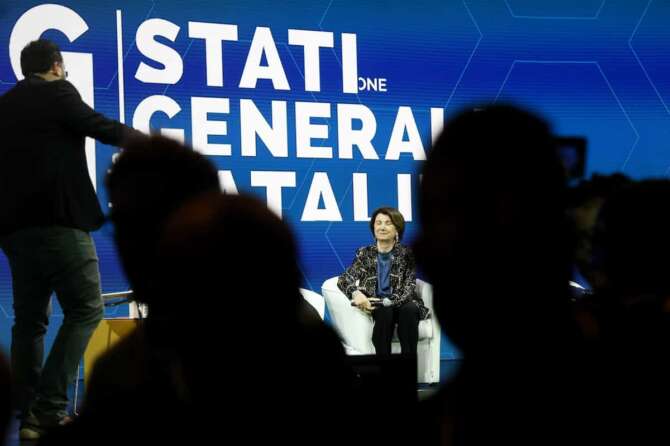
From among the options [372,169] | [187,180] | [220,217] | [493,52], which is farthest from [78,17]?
[220,217]

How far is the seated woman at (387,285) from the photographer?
558 centimetres

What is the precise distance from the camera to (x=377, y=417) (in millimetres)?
→ 1021

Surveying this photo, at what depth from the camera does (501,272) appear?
875 mm

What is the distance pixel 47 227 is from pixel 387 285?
3.00 meters

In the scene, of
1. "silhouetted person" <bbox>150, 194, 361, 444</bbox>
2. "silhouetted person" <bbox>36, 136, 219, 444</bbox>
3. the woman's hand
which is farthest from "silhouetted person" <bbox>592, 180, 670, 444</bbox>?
the woman's hand

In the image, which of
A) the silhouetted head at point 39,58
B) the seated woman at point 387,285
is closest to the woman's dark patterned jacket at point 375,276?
the seated woman at point 387,285

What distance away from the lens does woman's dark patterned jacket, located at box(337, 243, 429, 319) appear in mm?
5736

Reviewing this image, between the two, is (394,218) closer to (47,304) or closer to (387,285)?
(387,285)

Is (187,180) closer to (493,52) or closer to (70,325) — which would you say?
(70,325)

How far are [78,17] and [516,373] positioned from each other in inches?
221

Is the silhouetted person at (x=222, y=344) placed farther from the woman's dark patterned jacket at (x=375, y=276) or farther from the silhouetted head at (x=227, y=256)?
the woman's dark patterned jacket at (x=375, y=276)

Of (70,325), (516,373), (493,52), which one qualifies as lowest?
(70,325)

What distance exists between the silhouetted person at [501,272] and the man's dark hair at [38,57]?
2749 millimetres

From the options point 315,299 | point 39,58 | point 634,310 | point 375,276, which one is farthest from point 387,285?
point 634,310
